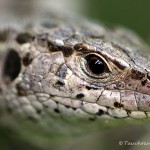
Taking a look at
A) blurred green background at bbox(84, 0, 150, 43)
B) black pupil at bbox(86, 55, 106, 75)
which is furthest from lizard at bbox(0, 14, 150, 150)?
blurred green background at bbox(84, 0, 150, 43)

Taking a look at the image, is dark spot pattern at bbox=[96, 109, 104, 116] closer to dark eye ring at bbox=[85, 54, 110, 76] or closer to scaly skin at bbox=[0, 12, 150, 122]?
scaly skin at bbox=[0, 12, 150, 122]

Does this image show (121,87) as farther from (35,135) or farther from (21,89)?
(35,135)

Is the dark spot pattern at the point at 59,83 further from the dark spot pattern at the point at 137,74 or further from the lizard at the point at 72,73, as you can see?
the dark spot pattern at the point at 137,74

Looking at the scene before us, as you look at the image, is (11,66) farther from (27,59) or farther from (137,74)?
(137,74)

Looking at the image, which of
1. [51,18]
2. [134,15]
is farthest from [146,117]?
[134,15]

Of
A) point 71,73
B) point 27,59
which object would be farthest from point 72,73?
point 27,59

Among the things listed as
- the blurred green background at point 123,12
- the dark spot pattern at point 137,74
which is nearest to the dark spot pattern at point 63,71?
the dark spot pattern at point 137,74

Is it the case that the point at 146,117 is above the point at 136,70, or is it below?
below
